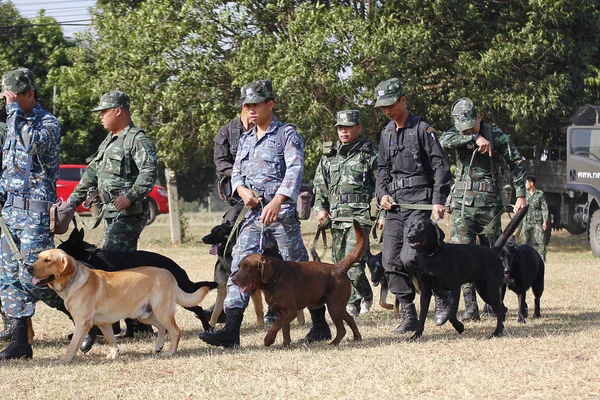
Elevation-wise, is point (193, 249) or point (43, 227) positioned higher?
point (43, 227)

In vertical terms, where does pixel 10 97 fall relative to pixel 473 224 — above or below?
above

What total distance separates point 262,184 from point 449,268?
5.80 ft

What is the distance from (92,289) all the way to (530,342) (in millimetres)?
3540

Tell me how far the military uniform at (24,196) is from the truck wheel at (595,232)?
14750 mm

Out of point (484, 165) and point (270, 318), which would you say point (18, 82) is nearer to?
point (270, 318)

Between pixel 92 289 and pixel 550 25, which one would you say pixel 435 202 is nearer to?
pixel 92 289

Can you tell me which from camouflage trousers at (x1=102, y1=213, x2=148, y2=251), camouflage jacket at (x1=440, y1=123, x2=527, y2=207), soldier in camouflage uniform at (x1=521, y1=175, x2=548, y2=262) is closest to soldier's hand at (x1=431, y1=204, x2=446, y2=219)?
camouflage jacket at (x1=440, y1=123, x2=527, y2=207)

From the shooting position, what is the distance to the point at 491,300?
761 cm

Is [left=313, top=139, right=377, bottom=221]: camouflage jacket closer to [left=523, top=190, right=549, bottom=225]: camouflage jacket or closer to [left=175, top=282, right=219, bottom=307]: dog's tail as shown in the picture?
[left=175, top=282, right=219, bottom=307]: dog's tail

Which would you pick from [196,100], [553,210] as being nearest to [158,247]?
[196,100]

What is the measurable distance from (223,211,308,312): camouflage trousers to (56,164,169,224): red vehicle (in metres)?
19.9

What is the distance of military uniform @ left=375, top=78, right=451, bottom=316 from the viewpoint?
7734 mm

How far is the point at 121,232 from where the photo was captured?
25.3ft

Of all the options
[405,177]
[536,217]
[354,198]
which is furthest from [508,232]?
[536,217]
